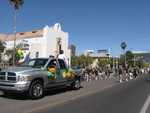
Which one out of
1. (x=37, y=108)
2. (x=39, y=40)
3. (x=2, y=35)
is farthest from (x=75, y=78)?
(x=2, y=35)

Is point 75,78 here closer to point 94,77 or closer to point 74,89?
point 74,89

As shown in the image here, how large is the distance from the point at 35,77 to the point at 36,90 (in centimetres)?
64

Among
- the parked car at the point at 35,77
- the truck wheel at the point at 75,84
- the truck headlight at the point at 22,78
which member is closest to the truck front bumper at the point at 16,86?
the parked car at the point at 35,77

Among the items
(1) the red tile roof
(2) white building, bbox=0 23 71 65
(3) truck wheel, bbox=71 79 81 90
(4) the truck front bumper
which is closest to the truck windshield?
(4) the truck front bumper

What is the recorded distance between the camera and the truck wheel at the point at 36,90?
50.1ft

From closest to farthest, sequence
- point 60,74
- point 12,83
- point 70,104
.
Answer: point 70,104, point 12,83, point 60,74

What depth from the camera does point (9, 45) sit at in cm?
9994

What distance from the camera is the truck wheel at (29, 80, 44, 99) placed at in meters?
15.3

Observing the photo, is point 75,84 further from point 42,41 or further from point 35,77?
point 42,41

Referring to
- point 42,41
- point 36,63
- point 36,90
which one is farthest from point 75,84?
point 42,41

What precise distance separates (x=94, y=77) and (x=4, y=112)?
3026 centimetres

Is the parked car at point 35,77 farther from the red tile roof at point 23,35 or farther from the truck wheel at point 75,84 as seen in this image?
the red tile roof at point 23,35

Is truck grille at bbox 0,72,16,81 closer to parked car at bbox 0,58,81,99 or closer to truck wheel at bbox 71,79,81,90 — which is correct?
parked car at bbox 0,58,81,99

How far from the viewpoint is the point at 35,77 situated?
15398 mm
